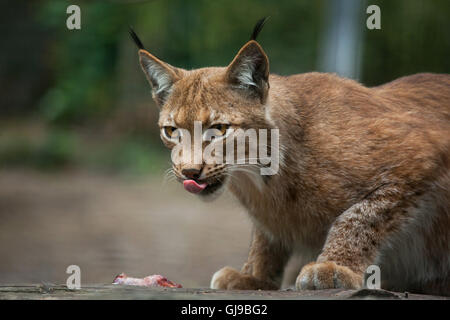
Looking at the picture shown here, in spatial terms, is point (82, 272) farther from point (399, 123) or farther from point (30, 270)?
point (399, 123)

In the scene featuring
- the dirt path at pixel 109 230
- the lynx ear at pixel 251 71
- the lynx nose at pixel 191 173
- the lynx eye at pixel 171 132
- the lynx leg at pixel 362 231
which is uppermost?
the lynx ear at pixel 251 71

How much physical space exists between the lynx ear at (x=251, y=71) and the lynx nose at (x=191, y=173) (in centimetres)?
57

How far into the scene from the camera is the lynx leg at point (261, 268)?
4.18 meters

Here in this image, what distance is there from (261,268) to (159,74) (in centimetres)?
134

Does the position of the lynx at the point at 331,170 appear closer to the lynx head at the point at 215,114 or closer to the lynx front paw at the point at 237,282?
the lynx head at the point at 215,114

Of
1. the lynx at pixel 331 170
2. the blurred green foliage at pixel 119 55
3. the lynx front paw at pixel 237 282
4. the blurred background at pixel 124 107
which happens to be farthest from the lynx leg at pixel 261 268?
the blurred green foliage at pixel 119 55

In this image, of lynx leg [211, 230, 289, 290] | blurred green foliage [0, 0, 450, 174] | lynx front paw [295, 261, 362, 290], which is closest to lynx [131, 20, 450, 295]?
lynx front paw [295, 261, 362, 290]

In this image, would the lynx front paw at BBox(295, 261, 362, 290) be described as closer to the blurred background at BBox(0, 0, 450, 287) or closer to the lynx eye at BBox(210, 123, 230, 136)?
the lynx eye at BBox(210, 123, 230, 136)

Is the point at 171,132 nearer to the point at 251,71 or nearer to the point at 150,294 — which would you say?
the point at 251,71

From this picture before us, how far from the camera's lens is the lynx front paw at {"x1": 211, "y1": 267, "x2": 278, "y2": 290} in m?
4.13

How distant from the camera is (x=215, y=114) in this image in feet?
11.9

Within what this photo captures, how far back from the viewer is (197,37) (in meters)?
11.7

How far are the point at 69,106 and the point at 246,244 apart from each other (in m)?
5.44

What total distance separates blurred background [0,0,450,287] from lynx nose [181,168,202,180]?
9.18 ft
